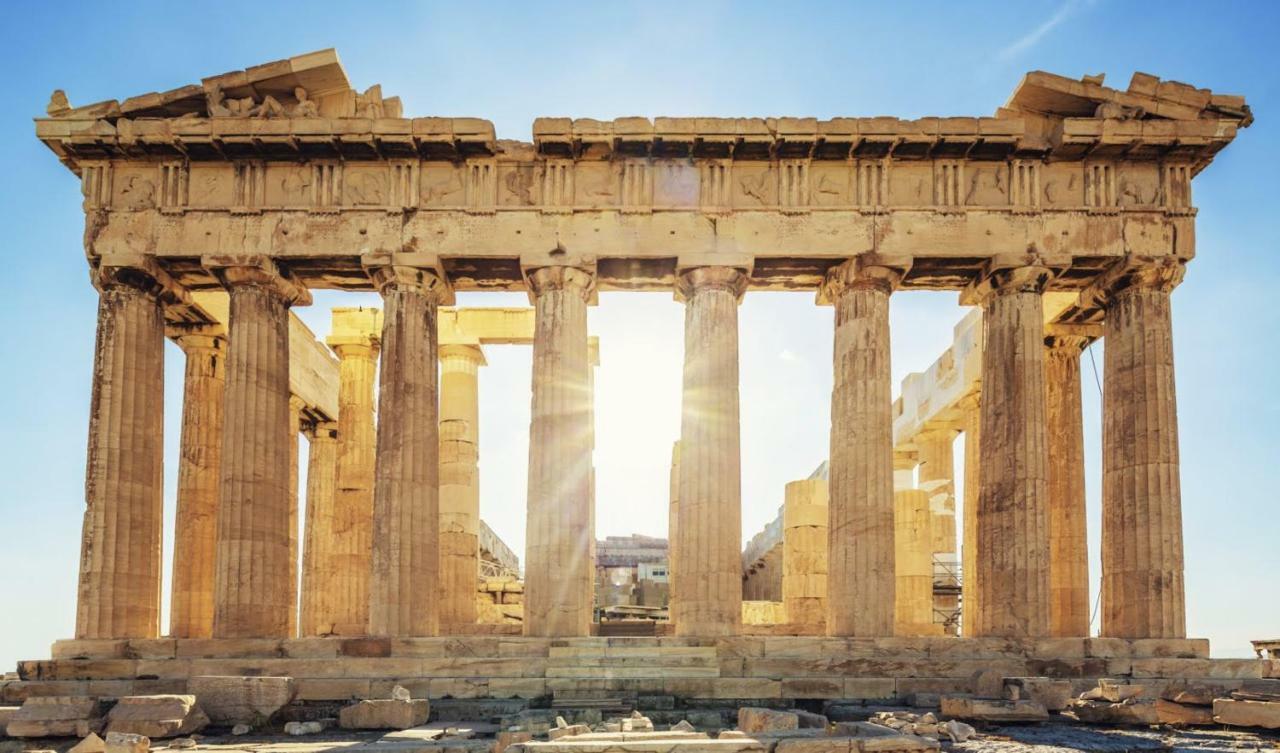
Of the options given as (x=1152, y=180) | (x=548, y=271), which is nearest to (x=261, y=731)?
(x=548, y=271)

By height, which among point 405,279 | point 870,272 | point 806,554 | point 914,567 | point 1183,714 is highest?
point 870,272

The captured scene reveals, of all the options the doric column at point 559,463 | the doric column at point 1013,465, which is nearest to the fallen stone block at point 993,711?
the doric column at point 1013,465

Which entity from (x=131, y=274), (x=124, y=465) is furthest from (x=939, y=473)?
(x=131, y=274)

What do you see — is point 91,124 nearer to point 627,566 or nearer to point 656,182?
point 656,182

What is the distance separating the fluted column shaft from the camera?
21688mm

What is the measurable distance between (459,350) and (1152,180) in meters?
15.6

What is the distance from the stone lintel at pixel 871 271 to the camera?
22516 millimetres

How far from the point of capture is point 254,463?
72.8ft

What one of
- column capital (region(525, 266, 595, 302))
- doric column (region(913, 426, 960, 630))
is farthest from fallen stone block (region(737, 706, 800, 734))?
doric column (region(913, 426, 960, 630))

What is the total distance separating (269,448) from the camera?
2244cm

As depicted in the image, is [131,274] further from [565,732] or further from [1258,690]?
[1258,690]

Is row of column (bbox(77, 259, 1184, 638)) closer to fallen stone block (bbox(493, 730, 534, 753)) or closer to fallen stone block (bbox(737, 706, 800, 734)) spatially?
fallen stone block (bbox(737, 706, 800, 734))

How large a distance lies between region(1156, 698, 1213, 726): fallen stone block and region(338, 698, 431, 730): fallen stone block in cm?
1047

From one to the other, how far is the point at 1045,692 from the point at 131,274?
17.6 meters
